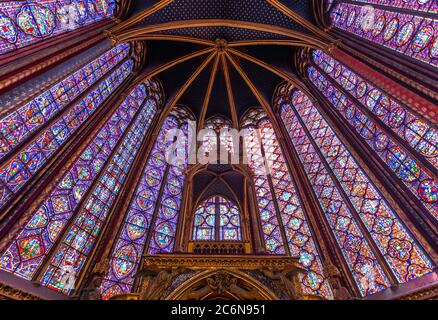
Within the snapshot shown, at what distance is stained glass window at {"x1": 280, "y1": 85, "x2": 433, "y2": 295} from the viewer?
5.73m

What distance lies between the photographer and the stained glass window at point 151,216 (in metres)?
7.54

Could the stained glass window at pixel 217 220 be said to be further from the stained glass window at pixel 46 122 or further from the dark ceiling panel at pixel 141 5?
the dark ceiling panel at pixel 141 5

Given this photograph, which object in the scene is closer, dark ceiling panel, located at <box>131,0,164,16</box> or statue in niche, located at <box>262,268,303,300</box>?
statue in niche, located at <box>262,268,303,300</box>

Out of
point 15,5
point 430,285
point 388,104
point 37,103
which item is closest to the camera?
point 430,285

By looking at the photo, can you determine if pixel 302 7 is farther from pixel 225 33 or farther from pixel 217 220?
pixel 217 220

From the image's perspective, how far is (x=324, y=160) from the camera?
343 inches

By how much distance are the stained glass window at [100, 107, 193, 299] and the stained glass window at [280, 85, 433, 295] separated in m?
5.63

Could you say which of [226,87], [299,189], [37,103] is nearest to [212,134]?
[226,87]


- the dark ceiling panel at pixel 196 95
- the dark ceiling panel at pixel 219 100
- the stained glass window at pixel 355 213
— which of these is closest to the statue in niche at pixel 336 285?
the stained glass window at pixel 355 213

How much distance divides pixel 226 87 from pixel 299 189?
298 inches

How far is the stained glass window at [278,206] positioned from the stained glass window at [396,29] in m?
5.30

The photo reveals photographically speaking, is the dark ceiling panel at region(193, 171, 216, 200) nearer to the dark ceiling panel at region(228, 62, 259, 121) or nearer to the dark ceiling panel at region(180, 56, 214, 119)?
the dark ceiling panel at region(180, 56, 214, 119)

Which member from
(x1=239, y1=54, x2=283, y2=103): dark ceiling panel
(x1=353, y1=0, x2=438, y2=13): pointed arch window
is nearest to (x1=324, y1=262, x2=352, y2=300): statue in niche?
(x1=353, y1=0, x2=438, y2=13): pointed arch window
